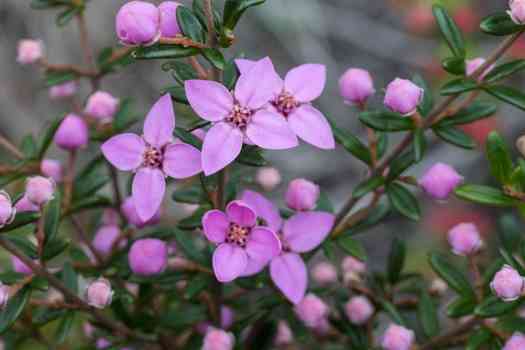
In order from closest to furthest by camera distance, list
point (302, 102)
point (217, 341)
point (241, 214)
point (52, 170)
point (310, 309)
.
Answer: point (241, 214), point (302, 102), point (217, 341), point (310, 309), point (52, 170)

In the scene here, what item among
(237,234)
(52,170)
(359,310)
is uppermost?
(237,234)

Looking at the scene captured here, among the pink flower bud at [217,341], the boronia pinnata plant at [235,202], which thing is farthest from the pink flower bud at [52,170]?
the pink flower bud at [217,341]

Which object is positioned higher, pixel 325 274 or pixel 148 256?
pixel 148 256

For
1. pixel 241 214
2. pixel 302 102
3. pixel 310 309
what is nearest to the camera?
pixel 241 214

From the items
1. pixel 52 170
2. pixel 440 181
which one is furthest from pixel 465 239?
pixel 52 170

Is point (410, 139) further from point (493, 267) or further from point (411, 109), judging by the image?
point (493, 267)

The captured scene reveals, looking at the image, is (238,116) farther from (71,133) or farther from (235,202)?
(71,133)

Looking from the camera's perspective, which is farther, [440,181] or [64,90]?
[64,90]

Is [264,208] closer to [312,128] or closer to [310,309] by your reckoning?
[312,128]
